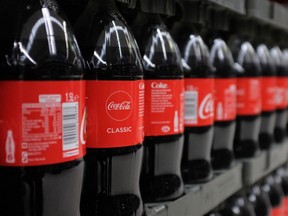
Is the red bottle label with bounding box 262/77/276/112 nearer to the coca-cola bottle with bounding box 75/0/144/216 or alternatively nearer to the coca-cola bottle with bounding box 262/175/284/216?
the coca-cola bottle with bounding box 262/175/284/216

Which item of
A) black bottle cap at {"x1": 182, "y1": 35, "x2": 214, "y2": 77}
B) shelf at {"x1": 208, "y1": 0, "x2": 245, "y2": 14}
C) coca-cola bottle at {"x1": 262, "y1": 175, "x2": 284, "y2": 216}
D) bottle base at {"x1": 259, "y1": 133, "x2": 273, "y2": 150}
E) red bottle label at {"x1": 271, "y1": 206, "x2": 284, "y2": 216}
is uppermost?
shelf at {"x1": 208, "y1": 0, "x2": 245, "y2": 14}

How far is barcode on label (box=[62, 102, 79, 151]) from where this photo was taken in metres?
0.87

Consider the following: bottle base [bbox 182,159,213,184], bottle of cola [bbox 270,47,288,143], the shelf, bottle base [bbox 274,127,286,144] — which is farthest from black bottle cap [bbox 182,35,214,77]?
bottle base [bbox 274,127,286,144]

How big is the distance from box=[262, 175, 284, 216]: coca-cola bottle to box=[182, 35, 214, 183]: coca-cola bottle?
95cm

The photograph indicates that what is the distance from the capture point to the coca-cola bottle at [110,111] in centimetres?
101

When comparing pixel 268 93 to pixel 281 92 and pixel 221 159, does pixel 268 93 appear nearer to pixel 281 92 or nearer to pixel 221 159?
pixel 281 92

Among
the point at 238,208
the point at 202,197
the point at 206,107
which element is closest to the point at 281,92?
the point at 238,208

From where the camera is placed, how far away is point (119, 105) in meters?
1.03

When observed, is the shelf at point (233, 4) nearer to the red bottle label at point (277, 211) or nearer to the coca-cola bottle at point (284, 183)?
the red bottle label at point (277, 211)

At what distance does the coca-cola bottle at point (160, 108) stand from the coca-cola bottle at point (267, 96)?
3.03 feet

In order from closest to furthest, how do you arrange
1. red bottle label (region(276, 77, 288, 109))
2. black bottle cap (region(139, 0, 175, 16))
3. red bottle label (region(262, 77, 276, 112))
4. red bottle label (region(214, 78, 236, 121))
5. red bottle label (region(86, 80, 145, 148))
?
red bottle label (region(86, 80, 145, 148))
black bottle cap (region(139, 0, 175, 16))
red bottle label (region(214, 78, 236, 121))
red bottle label (region(262, 77, 276, 112))
red bottle label (region(276, 77, 288, 109))

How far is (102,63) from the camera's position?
1014 millimetres

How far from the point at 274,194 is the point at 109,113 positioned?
1600 mm

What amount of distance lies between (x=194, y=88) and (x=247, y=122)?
564mm
